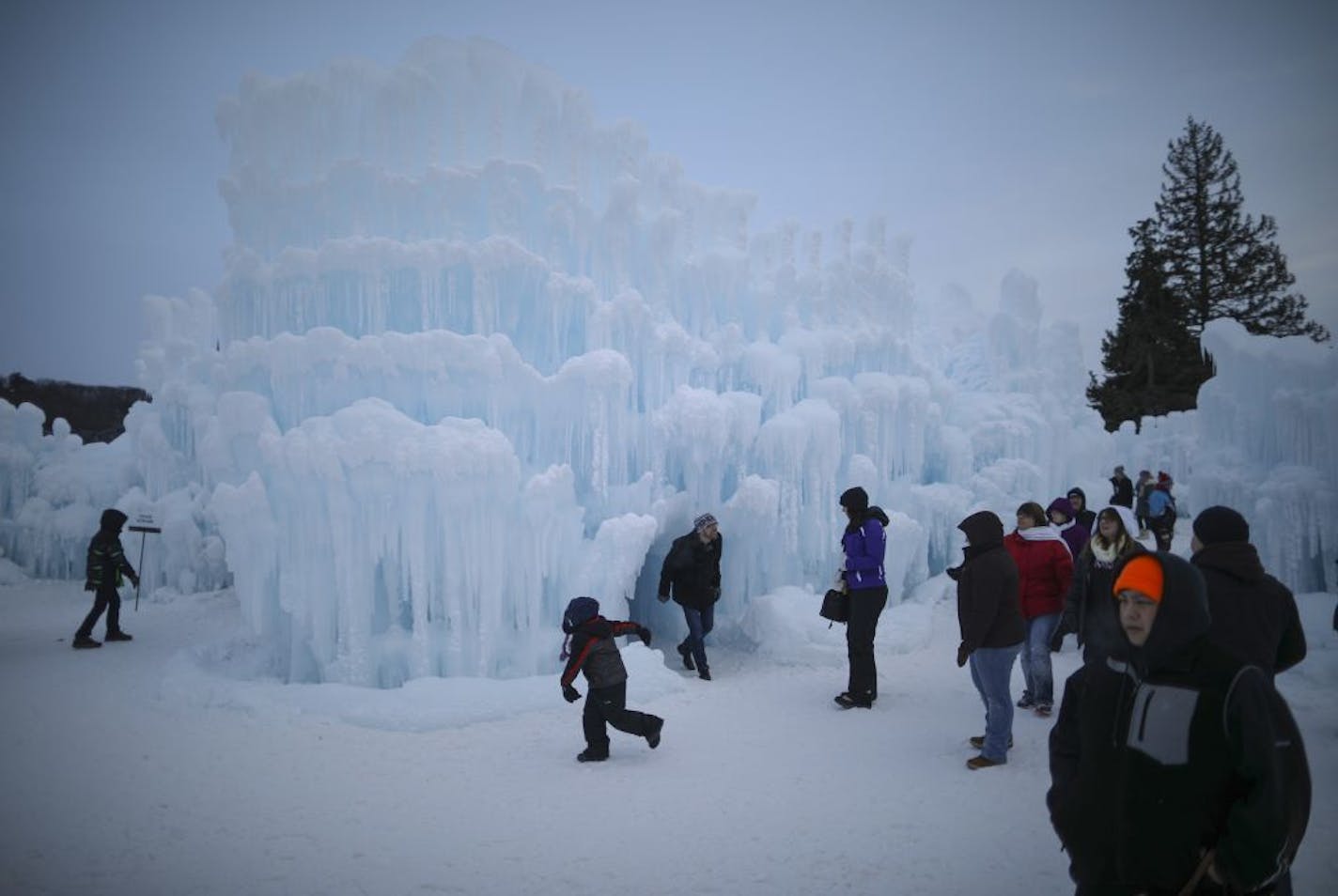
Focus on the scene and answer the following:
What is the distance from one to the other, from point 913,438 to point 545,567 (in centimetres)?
764

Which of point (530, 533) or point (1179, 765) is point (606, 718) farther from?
point (1179, 765)

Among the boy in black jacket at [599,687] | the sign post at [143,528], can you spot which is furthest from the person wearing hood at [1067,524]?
the sign post at [143,528]

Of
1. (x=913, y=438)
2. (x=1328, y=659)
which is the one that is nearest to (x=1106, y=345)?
(x=913, y=438)

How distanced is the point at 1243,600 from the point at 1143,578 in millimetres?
2022

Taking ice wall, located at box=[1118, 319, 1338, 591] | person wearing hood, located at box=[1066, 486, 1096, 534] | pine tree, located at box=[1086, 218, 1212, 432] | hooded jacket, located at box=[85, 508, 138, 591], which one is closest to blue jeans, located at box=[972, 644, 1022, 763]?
person wearing hood, located at box=[1066, 486, 1096, 534]

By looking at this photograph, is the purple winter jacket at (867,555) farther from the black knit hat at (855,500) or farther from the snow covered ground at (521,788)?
the snow covered ground at (521,788)

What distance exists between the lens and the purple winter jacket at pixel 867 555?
7309 mm

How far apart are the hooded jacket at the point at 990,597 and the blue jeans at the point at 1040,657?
1.32 meters

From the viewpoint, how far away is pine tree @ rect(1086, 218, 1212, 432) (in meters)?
28.8

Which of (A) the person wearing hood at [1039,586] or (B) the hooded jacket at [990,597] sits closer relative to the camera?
(B) the hooded jacket at [990,597]

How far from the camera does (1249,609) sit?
3.73m

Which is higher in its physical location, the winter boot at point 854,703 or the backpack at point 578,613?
the backpack at point 578,613

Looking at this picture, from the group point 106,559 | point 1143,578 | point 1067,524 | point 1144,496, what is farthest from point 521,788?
point 1144,496

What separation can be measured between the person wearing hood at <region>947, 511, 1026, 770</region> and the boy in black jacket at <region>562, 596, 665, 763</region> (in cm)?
266
